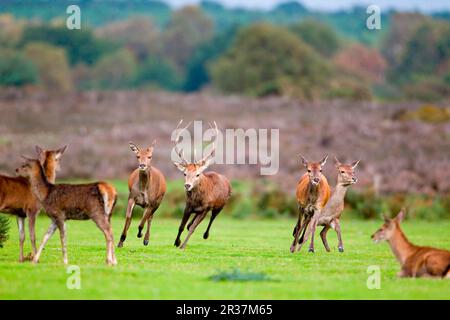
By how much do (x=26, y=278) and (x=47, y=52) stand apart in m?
99.2

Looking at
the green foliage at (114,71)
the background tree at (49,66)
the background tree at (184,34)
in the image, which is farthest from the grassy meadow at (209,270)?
the background tree at (184,34)

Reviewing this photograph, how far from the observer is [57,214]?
57.8 feet

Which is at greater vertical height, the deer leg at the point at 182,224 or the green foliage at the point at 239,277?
the deer leg at the point at 182,224

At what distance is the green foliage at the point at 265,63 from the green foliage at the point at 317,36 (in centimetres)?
3194

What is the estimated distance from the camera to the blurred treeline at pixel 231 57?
9440 cm

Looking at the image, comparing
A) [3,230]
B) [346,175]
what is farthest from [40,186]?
[346,175]

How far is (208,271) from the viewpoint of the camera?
685 inches

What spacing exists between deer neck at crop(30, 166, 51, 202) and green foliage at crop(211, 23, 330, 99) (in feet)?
251

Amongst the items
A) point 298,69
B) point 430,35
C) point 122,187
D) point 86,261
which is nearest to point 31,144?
point 122,187

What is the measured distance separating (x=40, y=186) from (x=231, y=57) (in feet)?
294

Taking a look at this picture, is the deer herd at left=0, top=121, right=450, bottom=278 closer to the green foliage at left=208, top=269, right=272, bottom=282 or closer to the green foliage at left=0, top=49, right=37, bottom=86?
the green foliage at left=208, top=269, right=272, bottom=282

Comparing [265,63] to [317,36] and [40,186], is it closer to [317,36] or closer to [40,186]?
[317,36]

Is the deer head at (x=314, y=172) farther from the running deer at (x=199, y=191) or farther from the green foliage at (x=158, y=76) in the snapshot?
the green foliage at (x=158, y=76)

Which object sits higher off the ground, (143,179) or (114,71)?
(114,71)
